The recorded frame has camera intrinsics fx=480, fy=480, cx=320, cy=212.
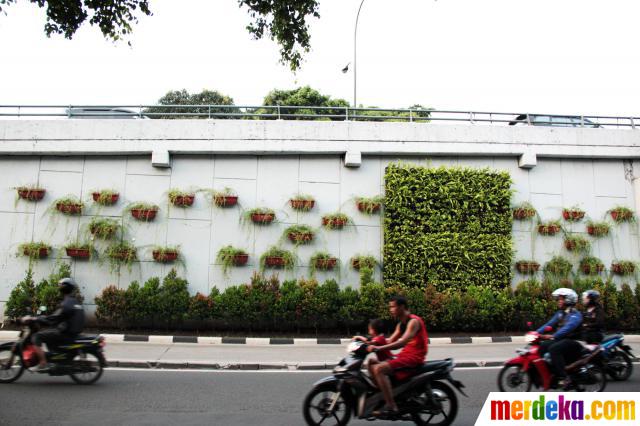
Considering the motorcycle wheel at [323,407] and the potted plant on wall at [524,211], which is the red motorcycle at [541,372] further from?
the potted plant on wall at [524,211]

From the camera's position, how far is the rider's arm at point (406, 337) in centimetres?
544

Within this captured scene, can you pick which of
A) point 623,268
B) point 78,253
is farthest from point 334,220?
point 623,268

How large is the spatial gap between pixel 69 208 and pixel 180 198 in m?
2.99

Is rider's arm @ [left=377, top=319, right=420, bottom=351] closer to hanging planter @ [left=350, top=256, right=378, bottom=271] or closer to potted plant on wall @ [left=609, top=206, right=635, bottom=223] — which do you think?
hanging planter @ [left=350, top=256, right=378, bottom=271]

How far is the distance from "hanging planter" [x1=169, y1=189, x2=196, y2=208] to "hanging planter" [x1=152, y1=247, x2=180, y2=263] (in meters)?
1.27

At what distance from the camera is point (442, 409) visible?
17.9ft

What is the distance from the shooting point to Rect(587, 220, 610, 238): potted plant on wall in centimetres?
1457

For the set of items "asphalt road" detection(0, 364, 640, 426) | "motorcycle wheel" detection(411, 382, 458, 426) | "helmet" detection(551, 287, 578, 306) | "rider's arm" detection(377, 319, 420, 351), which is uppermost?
"helmet" detection(551, 287, 578, 306)

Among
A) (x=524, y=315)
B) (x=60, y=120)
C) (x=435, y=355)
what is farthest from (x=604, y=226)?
(x=60, y=120)

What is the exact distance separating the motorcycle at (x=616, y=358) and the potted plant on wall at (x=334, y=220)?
730 centimetres

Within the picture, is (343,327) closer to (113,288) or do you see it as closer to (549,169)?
(113,288)

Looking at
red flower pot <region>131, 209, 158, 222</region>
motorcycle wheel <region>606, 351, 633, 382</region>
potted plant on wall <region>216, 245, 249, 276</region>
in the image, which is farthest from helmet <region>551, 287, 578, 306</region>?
red flower pot <region>131, 209, 158, 222</region>

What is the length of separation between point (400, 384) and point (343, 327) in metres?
7.78

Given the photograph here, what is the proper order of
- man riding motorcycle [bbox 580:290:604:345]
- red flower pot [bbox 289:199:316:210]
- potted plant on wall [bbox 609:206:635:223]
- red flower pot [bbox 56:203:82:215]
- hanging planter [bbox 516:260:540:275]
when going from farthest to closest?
potted plant on wall [bbox 609:206:635:223]
hanging planter [bbox 516:260:540:275]
red flower pot [bbox 289:199:316:210]
red flower pot [bbox 56:203:82:215]
man riding motorcycle [bbox 580:290:604:345]
